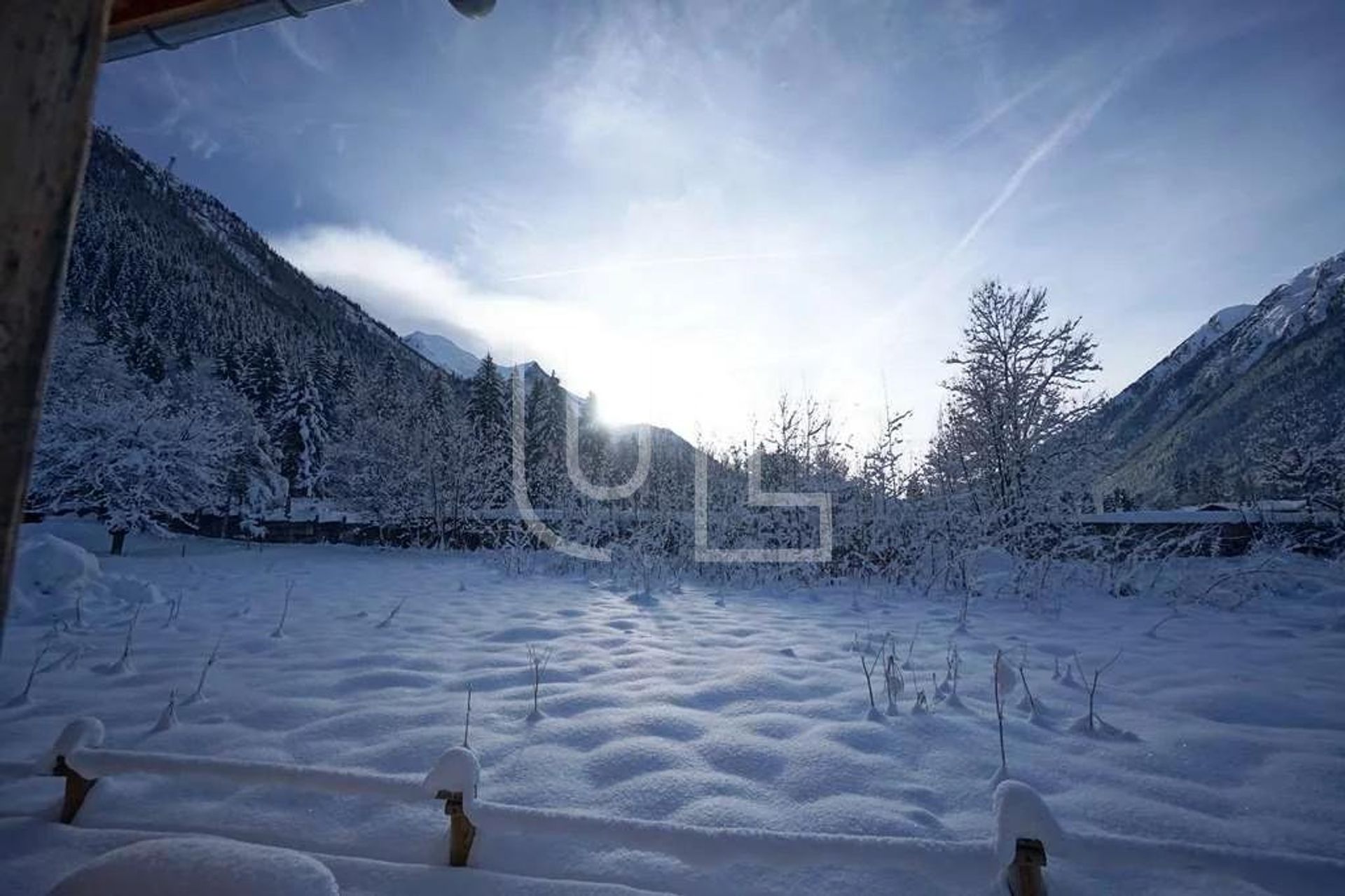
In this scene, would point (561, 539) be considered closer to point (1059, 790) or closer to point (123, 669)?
point (123, 669)

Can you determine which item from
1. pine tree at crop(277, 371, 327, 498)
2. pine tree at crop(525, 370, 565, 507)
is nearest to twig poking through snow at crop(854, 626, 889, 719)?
pine tree at crop(525, 370, 565, 507)

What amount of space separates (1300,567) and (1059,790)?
30.1 ft

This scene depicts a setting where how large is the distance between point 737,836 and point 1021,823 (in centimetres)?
77

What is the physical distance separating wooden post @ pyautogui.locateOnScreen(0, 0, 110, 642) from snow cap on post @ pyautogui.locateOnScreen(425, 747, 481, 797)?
3.85ft

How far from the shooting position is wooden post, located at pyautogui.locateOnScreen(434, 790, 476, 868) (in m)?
1.78

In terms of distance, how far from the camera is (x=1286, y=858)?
5.31 ft

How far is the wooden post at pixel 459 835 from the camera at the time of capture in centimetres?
178

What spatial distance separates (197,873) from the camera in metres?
1.33

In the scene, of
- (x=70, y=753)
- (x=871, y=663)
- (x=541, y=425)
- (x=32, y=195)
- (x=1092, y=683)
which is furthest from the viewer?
(x=541, y=425)

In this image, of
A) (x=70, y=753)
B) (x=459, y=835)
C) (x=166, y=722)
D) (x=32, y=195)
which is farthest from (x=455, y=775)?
(x=166, y=722)

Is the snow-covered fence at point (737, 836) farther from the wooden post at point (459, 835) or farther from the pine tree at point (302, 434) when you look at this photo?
the pine tree at point (302, 434)

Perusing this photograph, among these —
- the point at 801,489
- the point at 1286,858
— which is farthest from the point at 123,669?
the point at 801,489

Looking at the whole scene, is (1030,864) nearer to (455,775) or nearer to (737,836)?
(737,836)

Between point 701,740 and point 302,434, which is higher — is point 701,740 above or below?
below
